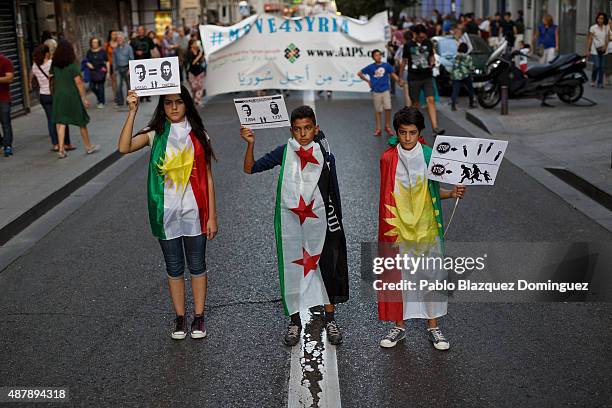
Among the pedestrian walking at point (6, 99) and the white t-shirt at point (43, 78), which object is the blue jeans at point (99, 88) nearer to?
the pedestrian walking at point (6, 99)

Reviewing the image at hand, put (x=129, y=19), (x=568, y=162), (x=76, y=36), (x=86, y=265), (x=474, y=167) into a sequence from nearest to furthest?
(x=474, y=167) < (x=86, y=265) < (x=568, y=162) < (x=76, y=36) < (x=129, y=19)

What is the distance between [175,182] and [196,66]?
1693cm

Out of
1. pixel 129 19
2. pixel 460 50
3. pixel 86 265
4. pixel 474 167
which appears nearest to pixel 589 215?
pixel 474 167

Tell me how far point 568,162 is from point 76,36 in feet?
62.6

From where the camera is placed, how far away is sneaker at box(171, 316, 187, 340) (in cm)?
586

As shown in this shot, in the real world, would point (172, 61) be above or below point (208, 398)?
above

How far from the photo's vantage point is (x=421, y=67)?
1512 cm

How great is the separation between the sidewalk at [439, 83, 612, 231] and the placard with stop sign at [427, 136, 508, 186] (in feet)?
12.3

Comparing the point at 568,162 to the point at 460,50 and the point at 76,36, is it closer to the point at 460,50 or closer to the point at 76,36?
the point at 460,50

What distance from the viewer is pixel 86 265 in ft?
26.0

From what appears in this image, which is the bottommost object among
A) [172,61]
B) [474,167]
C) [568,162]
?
[568,162]

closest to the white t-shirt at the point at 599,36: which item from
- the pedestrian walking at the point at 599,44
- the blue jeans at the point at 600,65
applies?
the pedestrian walking at the point at 599,44

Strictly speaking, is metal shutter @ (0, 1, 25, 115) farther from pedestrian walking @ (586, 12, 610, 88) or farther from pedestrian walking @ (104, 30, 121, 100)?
pedestrian walking @ (586, 12, 610, 88)

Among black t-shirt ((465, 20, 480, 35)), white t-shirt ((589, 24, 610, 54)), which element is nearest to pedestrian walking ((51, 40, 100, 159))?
white t-shirt ((589, 24, 610, 54))
